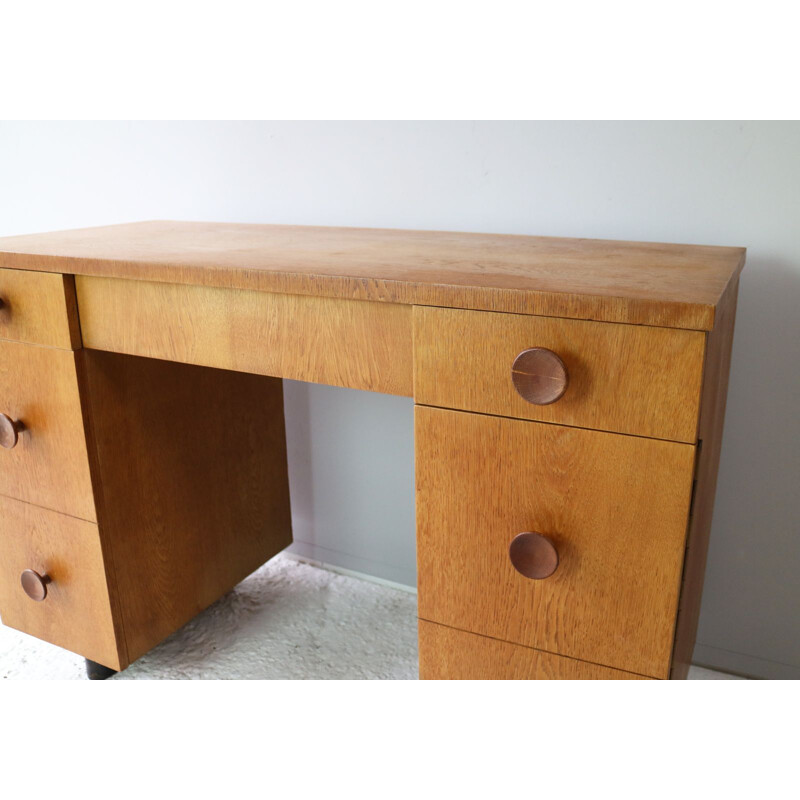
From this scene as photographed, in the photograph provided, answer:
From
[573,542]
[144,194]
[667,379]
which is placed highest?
[144,194]

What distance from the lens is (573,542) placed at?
823 mm

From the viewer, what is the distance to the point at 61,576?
122cm

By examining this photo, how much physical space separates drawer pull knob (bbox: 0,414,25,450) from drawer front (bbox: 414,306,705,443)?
2.22 feet

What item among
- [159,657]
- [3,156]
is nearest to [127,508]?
[159,657]

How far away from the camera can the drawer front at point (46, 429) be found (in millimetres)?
1103

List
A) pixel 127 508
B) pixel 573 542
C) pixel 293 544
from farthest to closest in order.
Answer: pixel 293 544 < pixel 127 508 < pixel 573 542

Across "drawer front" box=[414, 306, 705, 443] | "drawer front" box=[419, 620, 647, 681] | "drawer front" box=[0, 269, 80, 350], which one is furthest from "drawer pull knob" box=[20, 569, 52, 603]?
"drawer front" box=[414, 306, 705, 443]

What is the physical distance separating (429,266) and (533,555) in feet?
1.16

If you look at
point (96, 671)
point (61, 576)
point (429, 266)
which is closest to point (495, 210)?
point (429, 266)

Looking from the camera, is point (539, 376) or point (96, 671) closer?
point (539, 376)

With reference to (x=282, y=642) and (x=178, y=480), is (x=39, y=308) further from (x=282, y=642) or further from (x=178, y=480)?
(x=282, y=642)

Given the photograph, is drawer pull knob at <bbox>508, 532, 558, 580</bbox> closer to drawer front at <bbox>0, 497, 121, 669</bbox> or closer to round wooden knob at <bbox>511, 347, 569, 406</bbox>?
round wooden knob at <bbox>511, 347, 569, 406</bbox>
